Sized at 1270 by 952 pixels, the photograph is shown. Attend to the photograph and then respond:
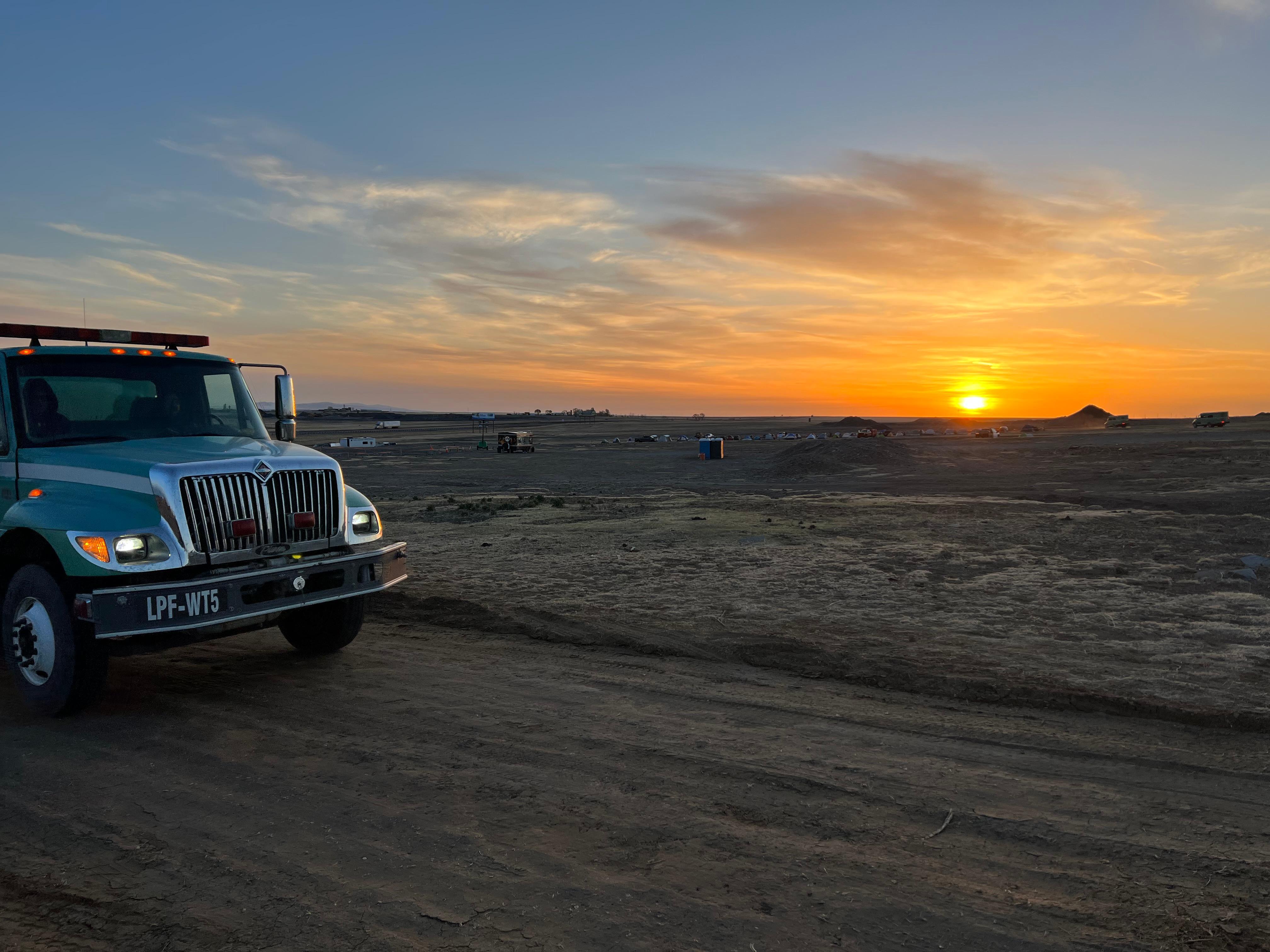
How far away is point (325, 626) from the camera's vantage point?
7.87 meters

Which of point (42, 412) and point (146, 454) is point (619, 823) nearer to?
point (146, 454)

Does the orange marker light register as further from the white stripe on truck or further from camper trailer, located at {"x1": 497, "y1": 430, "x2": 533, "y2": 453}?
camper trailer, located at {"x1": 497, "y1": 430, "x2": 533, "y2": 453}

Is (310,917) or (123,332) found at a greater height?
(123,332)

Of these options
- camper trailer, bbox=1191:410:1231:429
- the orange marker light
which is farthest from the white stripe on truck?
camper trailer, bbox=1191:410:1231:429

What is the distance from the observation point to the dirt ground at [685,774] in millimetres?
3553

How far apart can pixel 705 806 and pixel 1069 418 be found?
140573 mm

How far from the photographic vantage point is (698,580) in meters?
11.3

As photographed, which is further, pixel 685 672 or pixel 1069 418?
pixel 1069 418

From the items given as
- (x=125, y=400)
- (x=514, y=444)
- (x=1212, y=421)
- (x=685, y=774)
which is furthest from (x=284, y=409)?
(x=1212, y=421)

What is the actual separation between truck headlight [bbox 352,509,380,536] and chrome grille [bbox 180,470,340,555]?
26cm

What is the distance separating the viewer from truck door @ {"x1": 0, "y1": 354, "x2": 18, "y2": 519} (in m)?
6.47

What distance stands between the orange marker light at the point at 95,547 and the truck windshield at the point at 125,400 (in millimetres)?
1295

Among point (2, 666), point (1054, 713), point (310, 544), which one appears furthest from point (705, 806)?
point (2, 666)

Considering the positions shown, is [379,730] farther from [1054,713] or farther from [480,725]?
[1054,713]
